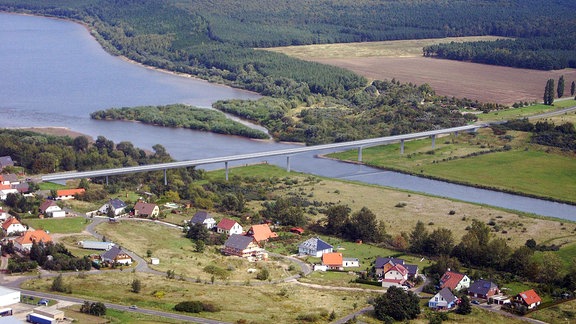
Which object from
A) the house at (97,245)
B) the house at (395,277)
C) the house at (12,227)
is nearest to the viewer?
the house at (395,277)

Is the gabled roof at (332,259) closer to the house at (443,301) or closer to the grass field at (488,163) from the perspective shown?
the house at (443,301)

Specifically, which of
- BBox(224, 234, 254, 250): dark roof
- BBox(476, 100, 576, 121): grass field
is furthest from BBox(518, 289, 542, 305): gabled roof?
BBox(476, 100, 576, 121): grass field

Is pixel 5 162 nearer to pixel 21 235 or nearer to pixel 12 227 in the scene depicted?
pixel 12 227

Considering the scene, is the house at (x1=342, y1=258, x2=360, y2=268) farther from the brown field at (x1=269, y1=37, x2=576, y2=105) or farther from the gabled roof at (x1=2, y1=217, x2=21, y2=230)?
the brown field at (x1=269, y1=37, x2=576, y2=105)

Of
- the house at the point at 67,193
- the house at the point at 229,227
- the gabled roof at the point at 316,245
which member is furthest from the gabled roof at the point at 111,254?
the house at the point at 67,193

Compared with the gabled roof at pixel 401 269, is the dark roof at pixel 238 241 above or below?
below

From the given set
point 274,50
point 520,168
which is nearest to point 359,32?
point 274,50

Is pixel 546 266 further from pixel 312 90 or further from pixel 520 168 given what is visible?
pixel 312 90

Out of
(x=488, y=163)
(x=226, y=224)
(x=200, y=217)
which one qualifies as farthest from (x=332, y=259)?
(x=488, y=163)
